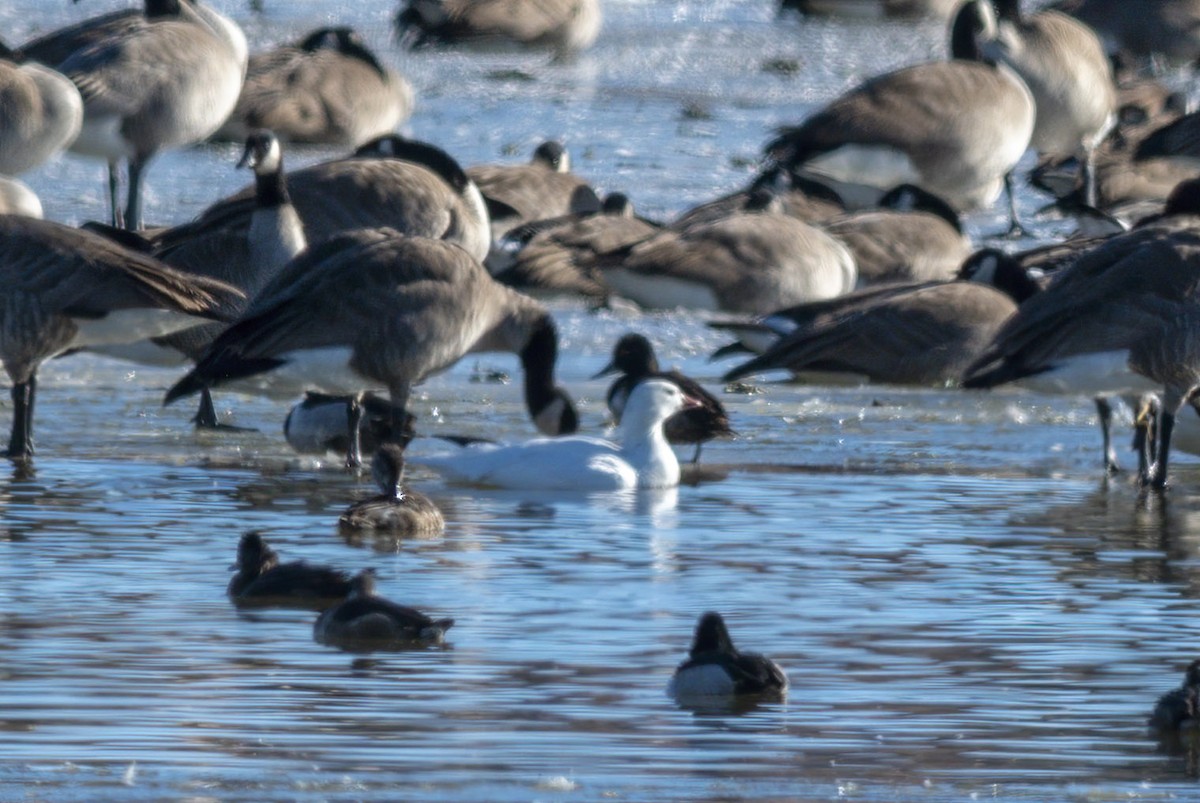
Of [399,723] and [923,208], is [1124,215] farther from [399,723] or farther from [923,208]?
[399,723]

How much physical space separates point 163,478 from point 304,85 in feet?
35.6

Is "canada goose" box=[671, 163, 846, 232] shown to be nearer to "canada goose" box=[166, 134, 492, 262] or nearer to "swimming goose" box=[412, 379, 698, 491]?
"canada goose" box=[166, 134, 492, 262]

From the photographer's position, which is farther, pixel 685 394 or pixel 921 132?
pixel 921 132

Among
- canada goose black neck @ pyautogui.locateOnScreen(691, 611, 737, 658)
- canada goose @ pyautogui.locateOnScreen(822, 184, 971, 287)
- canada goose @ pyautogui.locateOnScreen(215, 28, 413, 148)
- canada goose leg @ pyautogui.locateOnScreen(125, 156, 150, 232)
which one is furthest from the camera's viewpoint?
canada goose @ pyautogui.locateOnScreen(215, 28, 413, 148)

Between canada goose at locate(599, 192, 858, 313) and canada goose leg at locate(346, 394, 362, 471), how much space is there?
13.1ft

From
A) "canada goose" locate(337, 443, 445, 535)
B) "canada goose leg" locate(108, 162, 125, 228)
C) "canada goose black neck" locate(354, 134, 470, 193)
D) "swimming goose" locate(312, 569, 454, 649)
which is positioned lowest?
"canada goose leg" locate(108, 162, 125, 228)

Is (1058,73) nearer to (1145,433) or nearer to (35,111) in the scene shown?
(35,111)

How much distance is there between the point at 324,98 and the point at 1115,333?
11.2 meters

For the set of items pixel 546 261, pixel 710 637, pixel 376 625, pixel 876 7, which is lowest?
pixel 546 261

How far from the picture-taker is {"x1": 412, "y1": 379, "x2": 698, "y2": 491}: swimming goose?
399 inches

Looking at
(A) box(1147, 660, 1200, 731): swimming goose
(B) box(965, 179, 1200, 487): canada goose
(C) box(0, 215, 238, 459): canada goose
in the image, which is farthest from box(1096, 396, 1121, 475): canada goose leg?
(A) box(1147, 660, 1200, 731): swimming goose

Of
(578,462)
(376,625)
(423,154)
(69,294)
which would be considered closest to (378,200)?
(423,154)

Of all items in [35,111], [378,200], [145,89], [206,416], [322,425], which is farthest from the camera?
[145,89]

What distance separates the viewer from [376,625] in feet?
22.6
